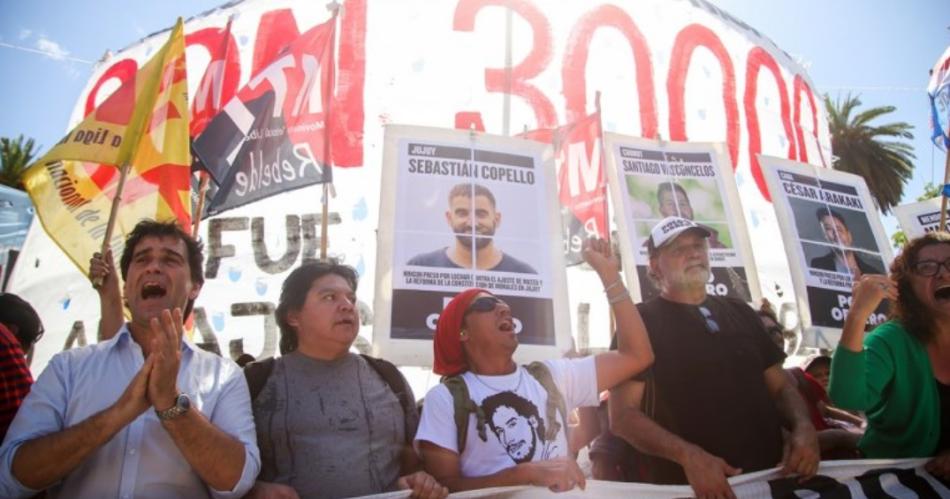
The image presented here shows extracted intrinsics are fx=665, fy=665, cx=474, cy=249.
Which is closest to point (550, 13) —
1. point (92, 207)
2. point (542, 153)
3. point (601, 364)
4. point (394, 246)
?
point (542, 153)

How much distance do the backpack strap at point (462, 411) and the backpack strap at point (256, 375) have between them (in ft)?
2.00

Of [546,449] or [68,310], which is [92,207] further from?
[546,449]

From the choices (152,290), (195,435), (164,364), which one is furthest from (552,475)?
(152,290)

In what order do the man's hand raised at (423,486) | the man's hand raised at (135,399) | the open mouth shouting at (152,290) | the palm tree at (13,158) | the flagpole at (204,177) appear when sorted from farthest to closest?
the palm tree at (13,158) → the flagpole at (204,177) → the open mouth shouting at (152,290) → the man's hand raised at (423,486) → the man's hand raised at (135,399)

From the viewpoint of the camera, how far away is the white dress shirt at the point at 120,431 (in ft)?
5.93

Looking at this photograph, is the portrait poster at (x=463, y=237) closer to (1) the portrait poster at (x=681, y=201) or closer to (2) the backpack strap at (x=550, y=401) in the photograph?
(1) the portrait poster at (x=681, y=201)

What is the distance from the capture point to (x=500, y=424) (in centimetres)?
223

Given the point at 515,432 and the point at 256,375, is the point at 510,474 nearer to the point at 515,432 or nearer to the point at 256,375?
the point at 515,432

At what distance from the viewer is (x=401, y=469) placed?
7.37ft

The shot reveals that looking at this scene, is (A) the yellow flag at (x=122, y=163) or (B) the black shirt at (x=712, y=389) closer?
(B) the black shirt at (x=712, y=389)

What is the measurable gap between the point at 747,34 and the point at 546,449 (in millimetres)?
6835

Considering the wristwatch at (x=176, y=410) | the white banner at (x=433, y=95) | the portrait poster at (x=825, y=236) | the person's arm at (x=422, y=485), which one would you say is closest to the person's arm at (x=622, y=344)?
the person's arm at (x=422, y=485)

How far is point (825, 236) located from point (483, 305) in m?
3.00

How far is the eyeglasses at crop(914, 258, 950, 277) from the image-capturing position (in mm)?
2543
